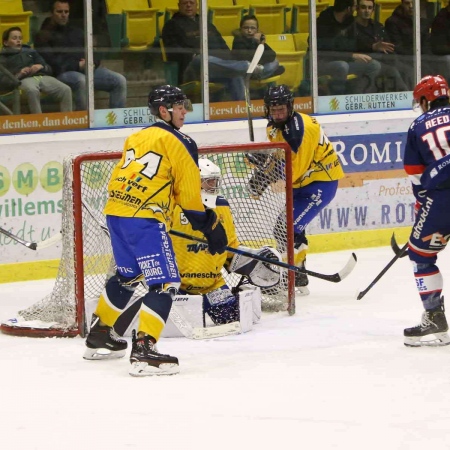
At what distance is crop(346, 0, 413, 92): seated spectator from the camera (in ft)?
29.0

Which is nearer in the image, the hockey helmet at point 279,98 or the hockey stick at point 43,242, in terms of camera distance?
the hockey stick at point 43,242

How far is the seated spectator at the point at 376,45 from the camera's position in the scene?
8850 millimetres

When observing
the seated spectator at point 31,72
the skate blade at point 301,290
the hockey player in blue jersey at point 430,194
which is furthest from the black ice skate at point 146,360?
the seated spectator at point 31,72

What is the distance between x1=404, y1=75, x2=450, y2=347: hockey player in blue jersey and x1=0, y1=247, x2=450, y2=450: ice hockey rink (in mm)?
134

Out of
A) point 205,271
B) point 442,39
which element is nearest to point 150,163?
point 205,271

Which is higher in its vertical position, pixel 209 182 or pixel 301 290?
pixel 209 182

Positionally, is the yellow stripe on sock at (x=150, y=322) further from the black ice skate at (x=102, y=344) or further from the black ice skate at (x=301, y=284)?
the black ice skate at (x=301, y=284)

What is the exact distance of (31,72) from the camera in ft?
24.3

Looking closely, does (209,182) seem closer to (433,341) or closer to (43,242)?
(43,242)

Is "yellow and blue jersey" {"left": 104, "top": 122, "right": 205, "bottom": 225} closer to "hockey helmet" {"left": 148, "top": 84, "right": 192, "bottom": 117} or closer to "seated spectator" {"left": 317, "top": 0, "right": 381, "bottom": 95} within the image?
"hockey helmet" {"left": 148, "top": 84, "right": 192, "bottom": 117}

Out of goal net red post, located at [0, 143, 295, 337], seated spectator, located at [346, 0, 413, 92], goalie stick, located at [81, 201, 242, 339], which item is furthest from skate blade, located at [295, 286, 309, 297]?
seated spectator, located at [346, 0, 413, 92]

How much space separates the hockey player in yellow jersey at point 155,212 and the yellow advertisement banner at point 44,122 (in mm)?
2537

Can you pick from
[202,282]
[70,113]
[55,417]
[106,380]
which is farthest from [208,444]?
[70,113]

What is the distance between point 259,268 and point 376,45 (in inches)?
140
